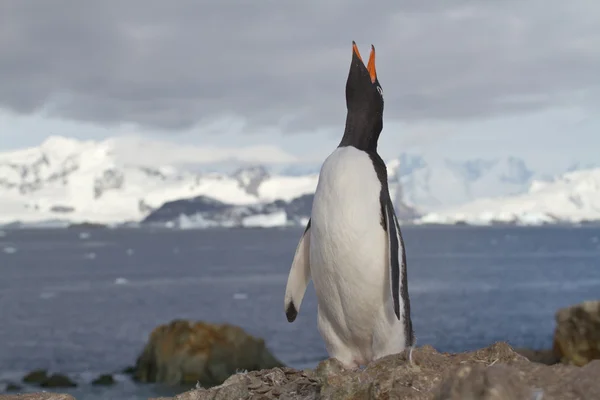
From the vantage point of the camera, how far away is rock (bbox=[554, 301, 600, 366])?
1570 centimetres

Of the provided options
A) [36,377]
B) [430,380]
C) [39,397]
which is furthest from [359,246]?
[36,377]

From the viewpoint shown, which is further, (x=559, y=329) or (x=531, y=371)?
(x=559, y=329)

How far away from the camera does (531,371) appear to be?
2529 mm

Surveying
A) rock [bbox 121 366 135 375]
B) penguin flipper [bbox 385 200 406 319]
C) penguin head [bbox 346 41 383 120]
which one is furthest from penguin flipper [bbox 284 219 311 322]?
rock [bbox 121 366 135 375]

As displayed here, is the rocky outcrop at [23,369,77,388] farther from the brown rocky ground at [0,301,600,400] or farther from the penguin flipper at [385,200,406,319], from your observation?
the penguin flipper at [385,200,406,319]

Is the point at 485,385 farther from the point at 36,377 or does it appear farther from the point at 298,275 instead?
the point at 36,377

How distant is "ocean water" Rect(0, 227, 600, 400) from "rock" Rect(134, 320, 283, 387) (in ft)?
2.50

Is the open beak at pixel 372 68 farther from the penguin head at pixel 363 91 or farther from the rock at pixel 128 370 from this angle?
the rock at pixel 128 370

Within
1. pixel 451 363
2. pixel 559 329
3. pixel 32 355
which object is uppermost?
pixel 451 363

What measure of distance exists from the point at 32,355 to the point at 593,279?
48.9 meters

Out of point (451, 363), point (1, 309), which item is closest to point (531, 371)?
point (451, 363)

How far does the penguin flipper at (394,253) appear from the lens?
5043 millimetres

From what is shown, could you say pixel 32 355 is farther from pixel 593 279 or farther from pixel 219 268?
pixel 593 279

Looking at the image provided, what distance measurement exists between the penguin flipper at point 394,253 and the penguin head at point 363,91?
Result: 732 mm
